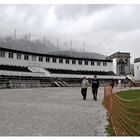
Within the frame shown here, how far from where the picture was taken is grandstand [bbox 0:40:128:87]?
150 feet

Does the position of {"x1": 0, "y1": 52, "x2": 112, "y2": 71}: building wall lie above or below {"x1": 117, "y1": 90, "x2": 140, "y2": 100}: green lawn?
above

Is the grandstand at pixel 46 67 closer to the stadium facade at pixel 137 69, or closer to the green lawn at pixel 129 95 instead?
the stadium facade at pixel 137 69

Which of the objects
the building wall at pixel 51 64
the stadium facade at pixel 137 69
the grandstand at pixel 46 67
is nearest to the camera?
the grandstand at pixel 46 67

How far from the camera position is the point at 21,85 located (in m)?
38.6

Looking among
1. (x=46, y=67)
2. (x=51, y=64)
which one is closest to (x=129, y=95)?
(x=46, y=67)

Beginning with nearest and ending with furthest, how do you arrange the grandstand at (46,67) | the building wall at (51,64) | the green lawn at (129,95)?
1. the green lawn at (129,95)
2. the grandstand at (46,67)
3. the building wall at (51,64)

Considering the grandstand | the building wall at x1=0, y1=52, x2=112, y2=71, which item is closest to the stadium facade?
the grandstand

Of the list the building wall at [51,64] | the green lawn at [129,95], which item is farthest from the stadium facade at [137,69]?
the green lawn at [129,95]

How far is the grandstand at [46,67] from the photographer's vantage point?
150ft

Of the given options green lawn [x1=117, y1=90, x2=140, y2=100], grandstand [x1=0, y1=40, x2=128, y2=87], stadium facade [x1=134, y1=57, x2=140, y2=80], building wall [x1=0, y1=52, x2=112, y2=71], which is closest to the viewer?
green lawn [x1=117, y1=90, x2=140, y2=100]

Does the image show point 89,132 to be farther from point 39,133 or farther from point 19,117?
point 19,117

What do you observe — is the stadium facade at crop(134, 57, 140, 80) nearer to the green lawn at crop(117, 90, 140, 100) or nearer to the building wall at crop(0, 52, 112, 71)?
the building wall at crop(0, 52, 112, 71)

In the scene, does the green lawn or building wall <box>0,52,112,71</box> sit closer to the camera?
the green lawn

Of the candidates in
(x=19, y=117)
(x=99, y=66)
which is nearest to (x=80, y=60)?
(x=99, y=66)
